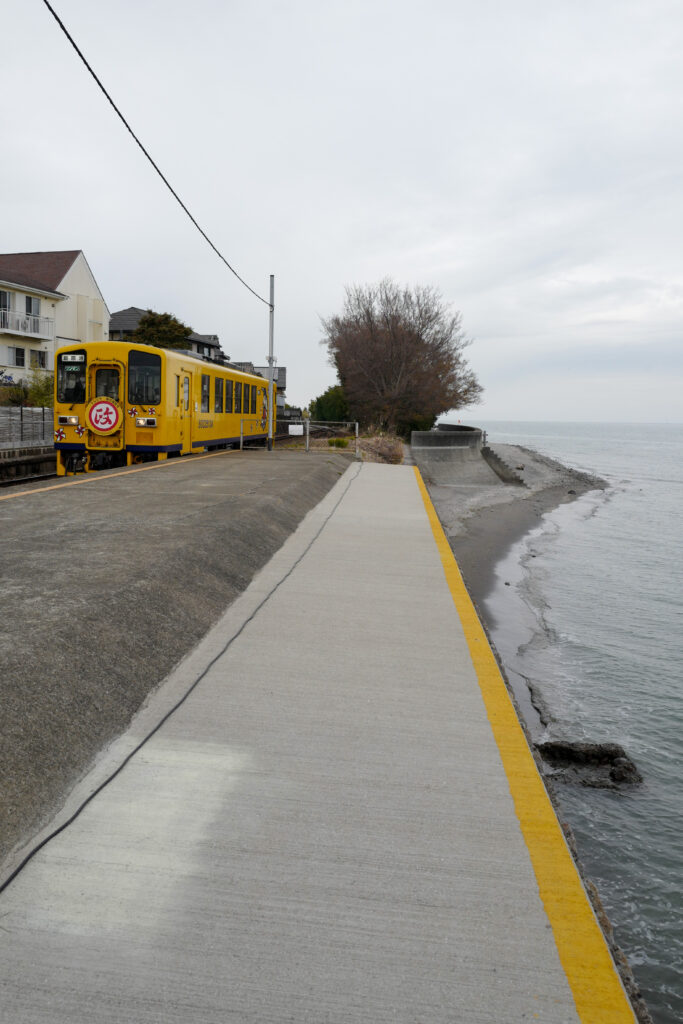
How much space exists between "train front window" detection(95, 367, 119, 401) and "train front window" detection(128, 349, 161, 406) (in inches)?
14.7

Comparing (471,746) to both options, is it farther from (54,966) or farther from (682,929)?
(54,966)

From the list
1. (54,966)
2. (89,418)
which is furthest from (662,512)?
(54,966)

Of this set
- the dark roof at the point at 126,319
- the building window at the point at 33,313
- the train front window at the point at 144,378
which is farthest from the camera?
the dark roof at the point at 126,319

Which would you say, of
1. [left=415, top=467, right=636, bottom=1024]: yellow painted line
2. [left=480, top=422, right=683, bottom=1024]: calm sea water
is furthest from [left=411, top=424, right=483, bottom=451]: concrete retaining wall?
[left=415, top=467, right=636, bottom=1024]: yellow painted line

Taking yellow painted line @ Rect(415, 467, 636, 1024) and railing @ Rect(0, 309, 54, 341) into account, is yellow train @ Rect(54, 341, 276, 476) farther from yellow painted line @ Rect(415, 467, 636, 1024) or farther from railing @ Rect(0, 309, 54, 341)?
railing @ Rect(0, 309, 54, 341)

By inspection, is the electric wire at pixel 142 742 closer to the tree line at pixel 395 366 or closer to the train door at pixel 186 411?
the train door at pixel 186 411

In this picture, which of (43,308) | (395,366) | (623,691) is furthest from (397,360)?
(623,691)

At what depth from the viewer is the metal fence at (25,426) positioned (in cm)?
2309

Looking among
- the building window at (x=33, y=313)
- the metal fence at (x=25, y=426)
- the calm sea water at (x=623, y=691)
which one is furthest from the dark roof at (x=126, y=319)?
the calm sea water at (x=623, y=691)

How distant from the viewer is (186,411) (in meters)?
19.9

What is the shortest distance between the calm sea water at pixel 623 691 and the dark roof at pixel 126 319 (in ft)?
170

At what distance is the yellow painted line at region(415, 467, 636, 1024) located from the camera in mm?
2303

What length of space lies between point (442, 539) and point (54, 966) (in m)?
8.55

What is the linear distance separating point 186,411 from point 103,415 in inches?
105
